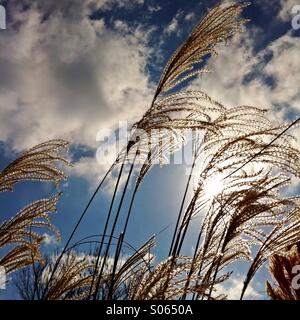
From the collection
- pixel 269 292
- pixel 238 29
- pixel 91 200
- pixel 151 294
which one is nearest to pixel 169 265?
pixel 151 294

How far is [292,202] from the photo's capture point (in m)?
2.99

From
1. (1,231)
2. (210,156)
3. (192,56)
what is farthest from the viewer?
(192,56)

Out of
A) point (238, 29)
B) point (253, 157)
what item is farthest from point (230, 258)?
point (238, 29)

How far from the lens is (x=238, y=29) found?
3.38 meters

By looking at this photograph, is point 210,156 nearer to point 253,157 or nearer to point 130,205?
point 253,157

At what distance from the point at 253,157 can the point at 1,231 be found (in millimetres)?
1627

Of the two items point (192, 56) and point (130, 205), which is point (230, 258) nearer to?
point (130, 205)

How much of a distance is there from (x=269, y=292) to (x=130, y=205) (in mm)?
1985

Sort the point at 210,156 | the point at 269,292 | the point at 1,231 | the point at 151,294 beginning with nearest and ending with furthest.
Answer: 1. the point at 151,294
2. the point at 1,231
3. the point at 210,156
4. the point at 269,292
